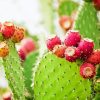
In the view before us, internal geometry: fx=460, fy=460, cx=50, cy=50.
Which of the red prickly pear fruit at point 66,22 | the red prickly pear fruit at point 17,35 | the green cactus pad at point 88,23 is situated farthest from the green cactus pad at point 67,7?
the red prickly pear fruit at point 17,35

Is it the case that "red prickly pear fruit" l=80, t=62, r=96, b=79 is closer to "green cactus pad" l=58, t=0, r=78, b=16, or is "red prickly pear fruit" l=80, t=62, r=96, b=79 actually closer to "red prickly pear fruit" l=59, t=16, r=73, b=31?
"red prickly pear fruit" l=59, t=16, r=73, b=31

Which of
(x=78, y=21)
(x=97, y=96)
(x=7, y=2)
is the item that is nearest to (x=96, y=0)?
(x=78, y=21)

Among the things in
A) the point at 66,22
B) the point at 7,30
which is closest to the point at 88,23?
the point at 66,22

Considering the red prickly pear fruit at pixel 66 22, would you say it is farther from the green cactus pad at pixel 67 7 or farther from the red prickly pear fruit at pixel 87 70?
the red prickly pear fruit at pixel 87 70

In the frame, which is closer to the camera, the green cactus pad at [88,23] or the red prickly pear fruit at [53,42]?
the red prickly pear fruit at [53,42]

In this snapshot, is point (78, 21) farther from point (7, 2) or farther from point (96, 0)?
point (7, 2)

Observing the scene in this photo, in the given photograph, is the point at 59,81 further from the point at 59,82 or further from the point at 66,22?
the point at 66,22

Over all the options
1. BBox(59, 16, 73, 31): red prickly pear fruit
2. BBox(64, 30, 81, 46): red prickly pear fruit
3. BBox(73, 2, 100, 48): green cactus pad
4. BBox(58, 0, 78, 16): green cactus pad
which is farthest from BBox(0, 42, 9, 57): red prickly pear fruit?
BBox(58, 0, 78, 16): green cactus pad
